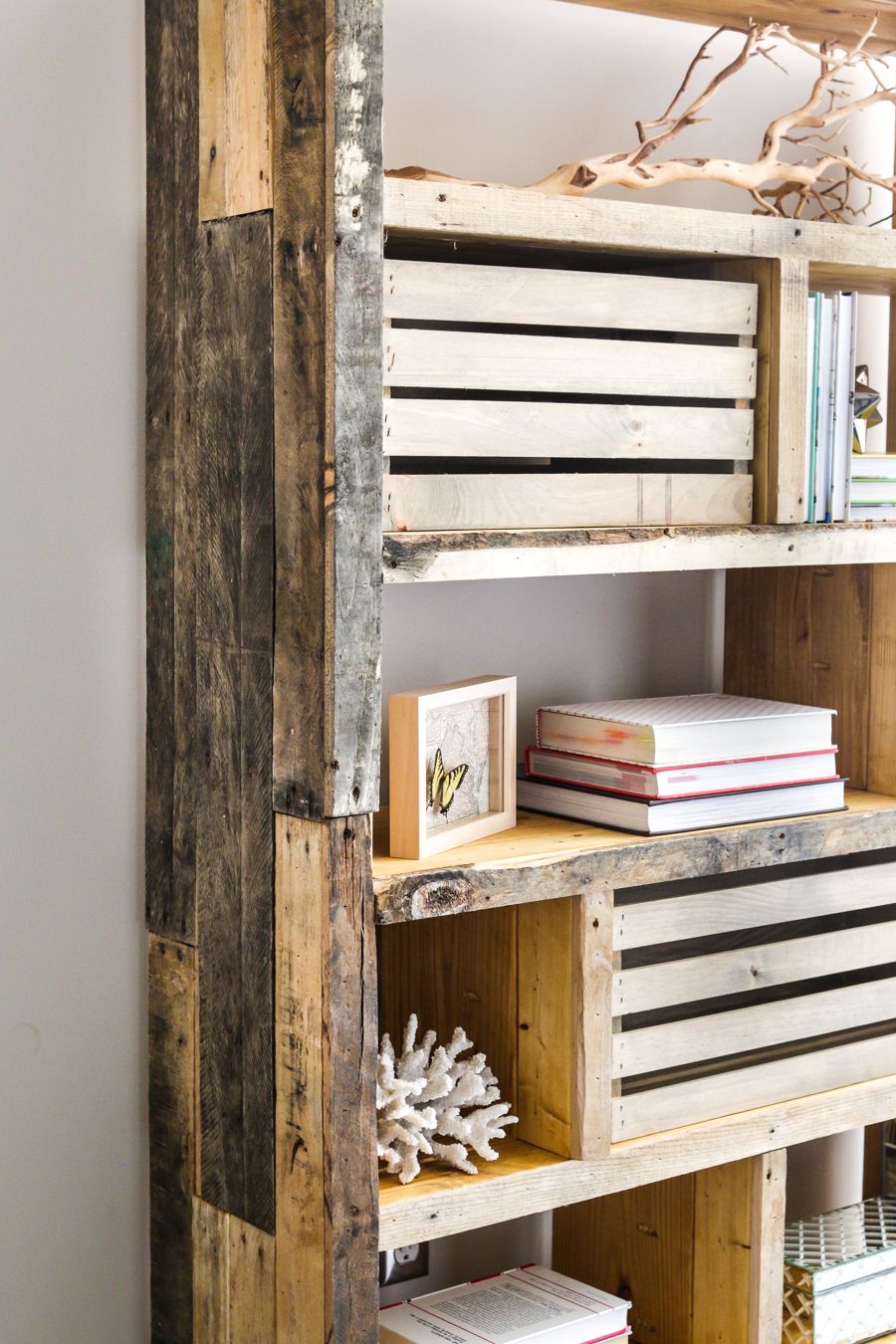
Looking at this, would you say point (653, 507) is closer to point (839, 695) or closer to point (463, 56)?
point (839, 695)

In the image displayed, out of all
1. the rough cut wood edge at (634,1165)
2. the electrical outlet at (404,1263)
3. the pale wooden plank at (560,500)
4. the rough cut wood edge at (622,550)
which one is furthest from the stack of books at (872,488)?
the electrical outlet at (404,1263)

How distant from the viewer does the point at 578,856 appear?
5.22ft

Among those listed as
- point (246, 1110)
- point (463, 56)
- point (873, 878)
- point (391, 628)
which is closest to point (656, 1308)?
point (873, 878)

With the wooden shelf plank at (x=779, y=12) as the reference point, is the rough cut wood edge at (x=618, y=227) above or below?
below

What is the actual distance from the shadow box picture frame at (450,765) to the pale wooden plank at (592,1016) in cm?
15

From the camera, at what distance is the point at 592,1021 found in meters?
1.62

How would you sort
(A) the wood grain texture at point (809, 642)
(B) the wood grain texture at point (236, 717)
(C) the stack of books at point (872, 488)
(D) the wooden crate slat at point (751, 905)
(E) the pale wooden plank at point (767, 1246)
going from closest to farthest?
(B) the wood grain texture at point (236, 717) → (D) the wooden crate slat at point (751, 905) → (E) the pale wooden plank at point (767, 1246) → (C) the stack of books at point (872, 488) → (A) the wood grain texture at point (809, 642)

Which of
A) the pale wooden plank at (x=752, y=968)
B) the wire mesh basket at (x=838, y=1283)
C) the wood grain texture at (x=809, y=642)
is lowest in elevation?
the wire mesh basket at (x=838, y=1283)

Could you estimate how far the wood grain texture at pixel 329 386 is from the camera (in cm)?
133

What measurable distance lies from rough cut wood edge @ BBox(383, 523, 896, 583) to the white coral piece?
1.60ft

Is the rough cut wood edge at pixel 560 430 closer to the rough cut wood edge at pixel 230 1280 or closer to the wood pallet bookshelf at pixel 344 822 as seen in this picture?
Result: the wood pallet bookshelf at pixel 344 822

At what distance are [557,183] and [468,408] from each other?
290mm

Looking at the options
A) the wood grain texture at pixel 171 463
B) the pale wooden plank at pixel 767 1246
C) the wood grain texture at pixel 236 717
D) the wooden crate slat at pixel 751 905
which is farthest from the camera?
the pale wooden plank at pixel 767 1246

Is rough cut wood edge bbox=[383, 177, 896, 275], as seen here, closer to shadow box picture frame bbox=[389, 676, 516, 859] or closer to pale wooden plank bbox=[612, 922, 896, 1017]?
shadow box picture frame bbox=[389, 676, 516, 859]
